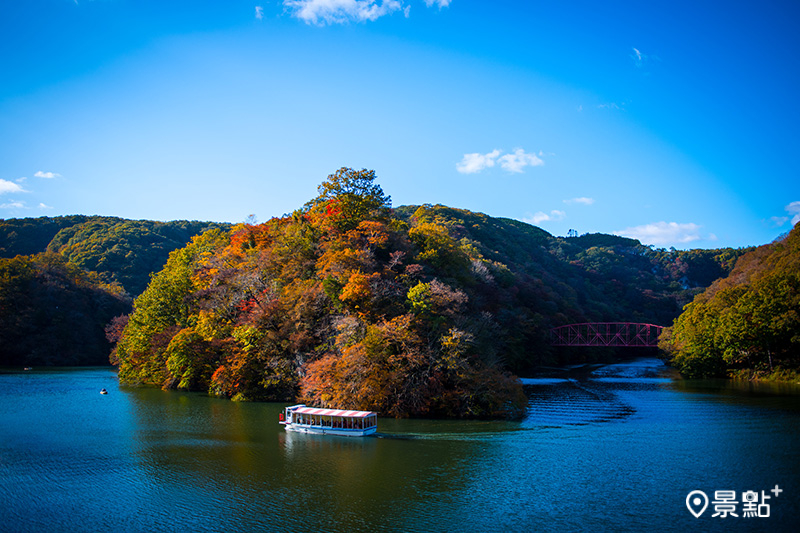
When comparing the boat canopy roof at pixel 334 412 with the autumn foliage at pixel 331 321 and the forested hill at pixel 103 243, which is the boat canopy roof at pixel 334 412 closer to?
the autumn foliage at pixel 331 321

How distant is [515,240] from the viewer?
13425cm

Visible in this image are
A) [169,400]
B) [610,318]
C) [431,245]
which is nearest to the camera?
[169,400]

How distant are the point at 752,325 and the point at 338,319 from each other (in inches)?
1668

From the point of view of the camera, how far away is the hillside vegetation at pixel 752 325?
50.9 m

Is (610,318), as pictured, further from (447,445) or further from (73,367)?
(73,367)

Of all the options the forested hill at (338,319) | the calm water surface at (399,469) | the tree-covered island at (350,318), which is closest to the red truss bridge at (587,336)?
the tree-covered island at (350,318)

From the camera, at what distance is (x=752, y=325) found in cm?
5188

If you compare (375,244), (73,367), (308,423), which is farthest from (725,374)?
(73,367)

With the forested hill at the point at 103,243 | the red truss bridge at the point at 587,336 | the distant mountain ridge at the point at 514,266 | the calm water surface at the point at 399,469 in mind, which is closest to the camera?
the calm water surface at the point at 399,469

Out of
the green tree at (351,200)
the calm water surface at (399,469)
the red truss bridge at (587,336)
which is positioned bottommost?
the calm water surface at (399,469)

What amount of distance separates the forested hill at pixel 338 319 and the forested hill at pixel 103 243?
5185 centimetres

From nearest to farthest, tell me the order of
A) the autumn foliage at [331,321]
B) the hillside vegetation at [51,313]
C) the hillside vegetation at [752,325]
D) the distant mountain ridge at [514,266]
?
the autumn foliage at [331,321] → the hillside vegetation at [752,325] → the distant mountain ridge at [514,266] → the hillside vegetation at [51,313]

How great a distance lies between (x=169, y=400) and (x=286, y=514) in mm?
31526

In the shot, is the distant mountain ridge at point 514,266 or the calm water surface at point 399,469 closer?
the calm water surface at point 399,469
